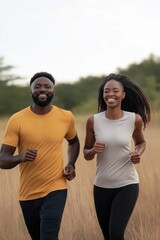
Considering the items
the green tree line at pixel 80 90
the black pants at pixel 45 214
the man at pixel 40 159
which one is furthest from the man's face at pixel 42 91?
the green tree line at pixel 80 90

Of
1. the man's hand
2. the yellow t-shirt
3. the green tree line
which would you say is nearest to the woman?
the man's hand

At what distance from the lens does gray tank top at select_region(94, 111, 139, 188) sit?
4168mm

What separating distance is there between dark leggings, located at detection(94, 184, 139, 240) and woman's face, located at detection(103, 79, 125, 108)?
0.61m

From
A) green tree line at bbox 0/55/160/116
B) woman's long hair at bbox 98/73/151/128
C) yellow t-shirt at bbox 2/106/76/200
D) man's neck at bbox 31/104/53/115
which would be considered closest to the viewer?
yellow t-shirt at bbox 2/106/76/200

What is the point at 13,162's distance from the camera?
4.07 meters

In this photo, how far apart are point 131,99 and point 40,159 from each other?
38.0 inches

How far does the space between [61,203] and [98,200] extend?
1.02 feet

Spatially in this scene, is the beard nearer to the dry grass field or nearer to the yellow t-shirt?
the yellow t-shirt

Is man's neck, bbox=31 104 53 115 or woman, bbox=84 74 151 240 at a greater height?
man's neck, bbox=31 104 53 115

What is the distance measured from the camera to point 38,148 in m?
4.11

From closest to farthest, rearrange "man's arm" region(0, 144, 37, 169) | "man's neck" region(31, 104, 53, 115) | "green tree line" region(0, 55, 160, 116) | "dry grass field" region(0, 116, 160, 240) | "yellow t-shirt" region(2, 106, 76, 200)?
"man's arm" region(0, 144, 37, 169), "yellow t-shirt" region(2, 106, 76, 200), "man's neck" region(31, 104, 53, 115), "dry grass field" region(0, 116, 160, 240), "green tree line" region(0, 55, 160, 116)

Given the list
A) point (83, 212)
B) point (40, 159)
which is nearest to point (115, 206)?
point (40, 159)

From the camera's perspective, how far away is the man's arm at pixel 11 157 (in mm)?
3971

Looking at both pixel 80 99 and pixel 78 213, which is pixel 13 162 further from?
pixel 80 99
